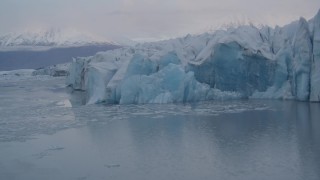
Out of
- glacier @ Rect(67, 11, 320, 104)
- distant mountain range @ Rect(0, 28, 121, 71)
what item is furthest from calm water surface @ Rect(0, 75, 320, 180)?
distant mountain range @ Rect(0, 28, 121, 71)

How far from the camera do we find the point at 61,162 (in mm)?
6844

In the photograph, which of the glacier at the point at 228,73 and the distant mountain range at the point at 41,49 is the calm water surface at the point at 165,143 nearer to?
the glacier at the point at 228,73

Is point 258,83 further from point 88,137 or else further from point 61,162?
point 61,162

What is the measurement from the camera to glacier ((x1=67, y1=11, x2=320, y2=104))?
1289cm

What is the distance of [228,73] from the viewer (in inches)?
559

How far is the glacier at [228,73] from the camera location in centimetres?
1289

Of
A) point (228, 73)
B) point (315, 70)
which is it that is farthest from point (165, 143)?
point (228, 73)

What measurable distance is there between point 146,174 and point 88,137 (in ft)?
9.70

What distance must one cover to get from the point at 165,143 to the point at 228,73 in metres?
6.73

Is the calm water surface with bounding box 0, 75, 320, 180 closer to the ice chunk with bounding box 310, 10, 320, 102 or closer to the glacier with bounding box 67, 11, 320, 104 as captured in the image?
the ice chunk with bounding box 310, 10, 320, 102

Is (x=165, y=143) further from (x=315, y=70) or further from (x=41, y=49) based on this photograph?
(x=41, y=49)

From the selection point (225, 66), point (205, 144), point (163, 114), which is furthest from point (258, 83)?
point (205, 144)

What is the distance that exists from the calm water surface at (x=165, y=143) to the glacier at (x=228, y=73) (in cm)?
98

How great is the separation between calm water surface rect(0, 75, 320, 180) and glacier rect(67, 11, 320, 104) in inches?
38.4
